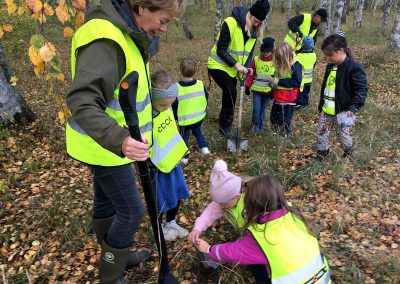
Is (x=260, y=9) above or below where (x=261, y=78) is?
above

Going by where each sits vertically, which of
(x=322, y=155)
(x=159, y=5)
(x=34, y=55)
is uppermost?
(x=159, y=5)

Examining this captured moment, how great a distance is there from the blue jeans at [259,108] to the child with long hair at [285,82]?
24cm

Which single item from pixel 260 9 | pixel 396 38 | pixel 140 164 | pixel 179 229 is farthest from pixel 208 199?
pixel 396 38

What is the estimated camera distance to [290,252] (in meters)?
2.37

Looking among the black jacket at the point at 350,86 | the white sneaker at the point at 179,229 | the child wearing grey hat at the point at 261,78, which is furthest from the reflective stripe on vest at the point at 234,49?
the white sneaker at the point at 179,229

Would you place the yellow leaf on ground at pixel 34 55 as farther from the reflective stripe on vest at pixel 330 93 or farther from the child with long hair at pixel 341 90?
the reflective stripe on vest at pixel 330 93

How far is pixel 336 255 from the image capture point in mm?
3270

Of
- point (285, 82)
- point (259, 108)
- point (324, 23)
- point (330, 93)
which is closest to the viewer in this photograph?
point (330, 93)

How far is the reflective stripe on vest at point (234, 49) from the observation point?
5.05 meters

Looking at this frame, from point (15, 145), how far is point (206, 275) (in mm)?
3913

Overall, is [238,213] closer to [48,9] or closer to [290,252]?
[290,252]

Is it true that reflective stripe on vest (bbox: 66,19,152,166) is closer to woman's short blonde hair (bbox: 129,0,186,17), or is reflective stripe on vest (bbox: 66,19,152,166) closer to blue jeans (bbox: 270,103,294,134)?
woman's short blonde hair (bbox: 129,0,186,17)

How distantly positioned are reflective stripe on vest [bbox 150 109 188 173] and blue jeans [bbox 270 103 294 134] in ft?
9.89

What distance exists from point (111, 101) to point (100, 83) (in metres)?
→ 0.25
